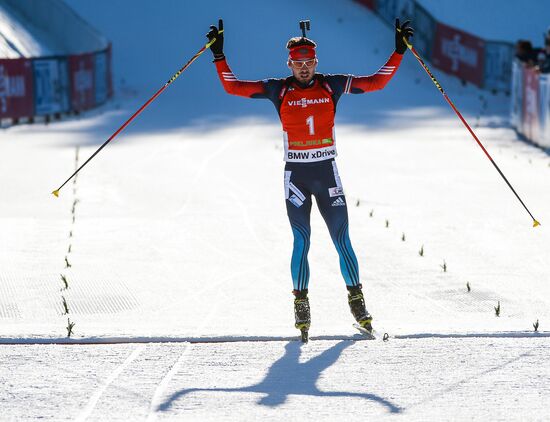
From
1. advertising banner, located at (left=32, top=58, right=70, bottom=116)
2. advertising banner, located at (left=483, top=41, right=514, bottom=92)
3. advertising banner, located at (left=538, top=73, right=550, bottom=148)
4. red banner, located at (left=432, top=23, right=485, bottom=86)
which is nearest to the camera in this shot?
advertising banner, located at (left=538, top=73, right=550, bottom=148)

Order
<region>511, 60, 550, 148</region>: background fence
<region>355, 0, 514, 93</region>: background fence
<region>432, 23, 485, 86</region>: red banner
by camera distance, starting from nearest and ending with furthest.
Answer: <region>511, 60, 550, 148</region>: background fence → <region>355, 0, 514, 93</region>: background fence → <region>432, 23, 485, 86</region>: red banner

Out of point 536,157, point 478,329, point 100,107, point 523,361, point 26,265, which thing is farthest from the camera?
point 100,107

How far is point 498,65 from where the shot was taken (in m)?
27.2

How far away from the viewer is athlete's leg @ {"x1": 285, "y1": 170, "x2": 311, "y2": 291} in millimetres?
7184

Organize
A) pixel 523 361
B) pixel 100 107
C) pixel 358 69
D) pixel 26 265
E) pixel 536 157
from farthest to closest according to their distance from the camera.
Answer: pixel 358 69
pixel 100 107
pixel 536 157
pixel 26 265
pixel 523 361

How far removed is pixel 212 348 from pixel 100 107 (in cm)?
1935

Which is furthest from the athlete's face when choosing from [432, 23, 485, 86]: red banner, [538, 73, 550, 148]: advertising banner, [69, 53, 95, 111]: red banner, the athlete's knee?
[432, 23, 485, 86]: red banner

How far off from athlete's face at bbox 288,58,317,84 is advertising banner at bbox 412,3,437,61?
75.0 ft

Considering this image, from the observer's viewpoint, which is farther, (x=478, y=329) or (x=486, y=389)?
(x=478, y=329)

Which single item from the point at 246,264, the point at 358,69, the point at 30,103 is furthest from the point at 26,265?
the point at 358,69

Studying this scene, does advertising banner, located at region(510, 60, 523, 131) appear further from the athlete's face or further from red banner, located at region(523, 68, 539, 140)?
the athlete's face

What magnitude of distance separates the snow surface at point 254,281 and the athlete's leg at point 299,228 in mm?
382

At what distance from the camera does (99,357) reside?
648 cm

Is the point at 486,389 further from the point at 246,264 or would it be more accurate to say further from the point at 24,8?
the point at 24,8
